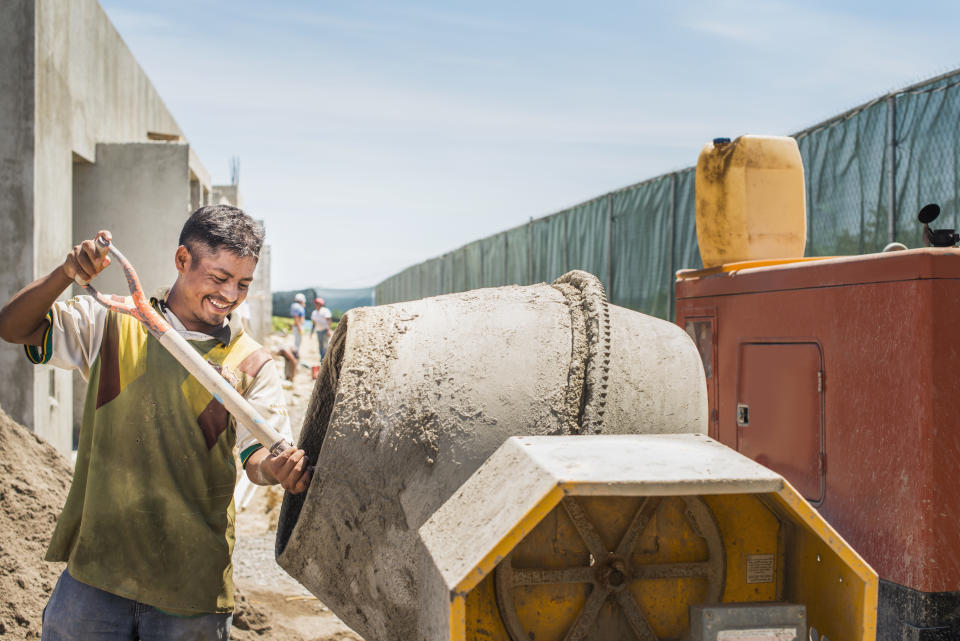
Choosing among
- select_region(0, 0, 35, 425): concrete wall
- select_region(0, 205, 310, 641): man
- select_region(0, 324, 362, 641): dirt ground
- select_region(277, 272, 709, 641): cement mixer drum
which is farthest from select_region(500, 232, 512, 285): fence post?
select_region(0, 205, 310, 641): man

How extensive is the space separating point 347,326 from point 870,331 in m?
1.94

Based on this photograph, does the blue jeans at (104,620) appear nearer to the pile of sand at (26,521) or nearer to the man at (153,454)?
the man at (153,454)

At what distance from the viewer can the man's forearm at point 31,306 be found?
89.9 inches

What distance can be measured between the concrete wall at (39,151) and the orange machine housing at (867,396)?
239 inches

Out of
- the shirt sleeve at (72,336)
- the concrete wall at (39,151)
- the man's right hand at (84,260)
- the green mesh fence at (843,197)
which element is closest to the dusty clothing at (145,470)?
the shirt sleeve at (72,336)

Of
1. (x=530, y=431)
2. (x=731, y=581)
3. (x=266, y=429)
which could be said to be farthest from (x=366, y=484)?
(x=731, y=581)

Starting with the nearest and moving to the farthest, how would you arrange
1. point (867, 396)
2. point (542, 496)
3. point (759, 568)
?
point (542, 496), point (759, 568), point (867, 396)

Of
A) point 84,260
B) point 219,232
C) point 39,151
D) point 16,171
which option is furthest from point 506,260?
point 84,260

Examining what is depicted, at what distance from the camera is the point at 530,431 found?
2.37 metres

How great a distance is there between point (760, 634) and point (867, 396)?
144 cm

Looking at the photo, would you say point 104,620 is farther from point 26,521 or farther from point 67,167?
point 67,167

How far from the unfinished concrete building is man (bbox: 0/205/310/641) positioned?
A: 548 centimetres

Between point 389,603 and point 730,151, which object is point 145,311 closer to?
point 389,603

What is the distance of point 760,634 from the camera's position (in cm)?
202
